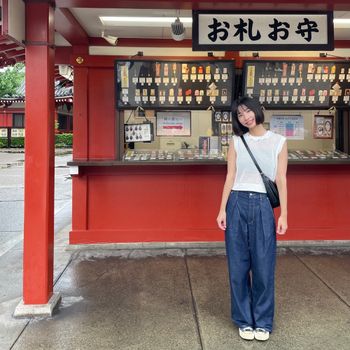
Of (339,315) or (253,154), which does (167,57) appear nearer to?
(253,154)

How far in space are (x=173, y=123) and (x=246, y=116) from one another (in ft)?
9.59

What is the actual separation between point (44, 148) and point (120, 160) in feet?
7.45

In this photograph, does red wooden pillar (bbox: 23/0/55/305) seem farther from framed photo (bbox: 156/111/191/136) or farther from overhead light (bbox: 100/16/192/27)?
framed photo (bbox: 156/111/191/136)

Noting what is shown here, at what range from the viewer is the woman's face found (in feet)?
11.2

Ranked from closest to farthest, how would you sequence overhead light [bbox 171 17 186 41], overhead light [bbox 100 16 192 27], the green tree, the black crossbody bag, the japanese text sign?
1. the black crossbody bag
2. the japanese text sign
3. overhead light [bbox 171 17 186 41]
4. overhead light [bbox 100 16 192 27]
5. the green tree

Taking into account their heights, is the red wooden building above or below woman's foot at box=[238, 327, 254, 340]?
above

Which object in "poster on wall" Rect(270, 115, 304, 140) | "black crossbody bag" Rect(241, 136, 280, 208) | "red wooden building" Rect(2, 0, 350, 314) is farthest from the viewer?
"poster on wall" Rect(270, 115, 304, 140)

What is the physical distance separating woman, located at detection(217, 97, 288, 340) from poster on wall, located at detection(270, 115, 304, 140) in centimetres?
296

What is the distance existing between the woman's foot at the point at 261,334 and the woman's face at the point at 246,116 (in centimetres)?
165

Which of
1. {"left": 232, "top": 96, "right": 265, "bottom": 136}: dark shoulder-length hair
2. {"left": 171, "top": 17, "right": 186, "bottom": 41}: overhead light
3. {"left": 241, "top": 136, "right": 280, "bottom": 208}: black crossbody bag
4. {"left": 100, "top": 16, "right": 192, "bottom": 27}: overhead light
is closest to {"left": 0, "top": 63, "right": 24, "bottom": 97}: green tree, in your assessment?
{"left": 100, "top": 16, "right": 192, "bottom": 27}: overhead light

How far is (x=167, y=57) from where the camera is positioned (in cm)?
607

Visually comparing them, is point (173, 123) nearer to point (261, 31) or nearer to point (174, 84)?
point (174, 84)

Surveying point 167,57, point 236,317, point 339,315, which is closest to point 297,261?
point 339,315

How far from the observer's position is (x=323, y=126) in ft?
21.1
